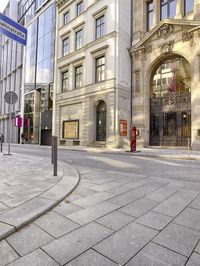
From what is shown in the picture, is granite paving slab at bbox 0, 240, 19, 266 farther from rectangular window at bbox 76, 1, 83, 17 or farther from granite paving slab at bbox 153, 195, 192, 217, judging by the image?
rectangular window at bbox 76, 1, 83, 17

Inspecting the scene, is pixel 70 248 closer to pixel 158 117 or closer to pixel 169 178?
pixel 169 178

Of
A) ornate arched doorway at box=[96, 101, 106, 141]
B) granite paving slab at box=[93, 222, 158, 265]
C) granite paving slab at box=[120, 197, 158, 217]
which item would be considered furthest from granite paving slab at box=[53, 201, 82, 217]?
ornate arched doorway at box=[96, 101, 106, 141]

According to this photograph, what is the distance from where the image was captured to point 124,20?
814 inches

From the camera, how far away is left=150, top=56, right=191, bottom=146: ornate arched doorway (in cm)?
1783

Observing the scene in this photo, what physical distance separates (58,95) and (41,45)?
11008 millimetres

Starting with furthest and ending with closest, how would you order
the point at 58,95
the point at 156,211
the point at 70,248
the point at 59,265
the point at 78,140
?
the point at 58,95
the point at 78,140
the point at 156,211
the point at 70,248
the point at 59,265

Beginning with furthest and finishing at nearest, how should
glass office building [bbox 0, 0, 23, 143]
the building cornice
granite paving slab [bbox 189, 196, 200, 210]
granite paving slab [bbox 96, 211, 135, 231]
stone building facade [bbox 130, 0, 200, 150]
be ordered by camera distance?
glass office building [bbox 0, 0, 23, 143]
stone building facade [bbox 130, 0, 200, 150]
the building cornice
granite paving slab [bbox 189, 196, 200, 210]
granite paving slab [bbox 96, 211, 135, 231]

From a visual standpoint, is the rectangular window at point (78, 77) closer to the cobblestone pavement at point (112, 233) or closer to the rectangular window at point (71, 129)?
the rectangular window at point (71, 129)

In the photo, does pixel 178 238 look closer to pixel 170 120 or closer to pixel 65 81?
pixel 170 120

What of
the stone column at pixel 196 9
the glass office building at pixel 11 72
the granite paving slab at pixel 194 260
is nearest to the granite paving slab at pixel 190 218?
the granite paving slab at pixel 194 260

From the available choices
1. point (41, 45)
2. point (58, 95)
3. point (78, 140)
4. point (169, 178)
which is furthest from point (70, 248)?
point (41, 45)

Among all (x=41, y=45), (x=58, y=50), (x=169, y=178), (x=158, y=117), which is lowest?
(x=169, y=178)

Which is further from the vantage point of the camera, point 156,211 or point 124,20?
point 124,20

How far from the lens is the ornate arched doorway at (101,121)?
2119 centimetres
